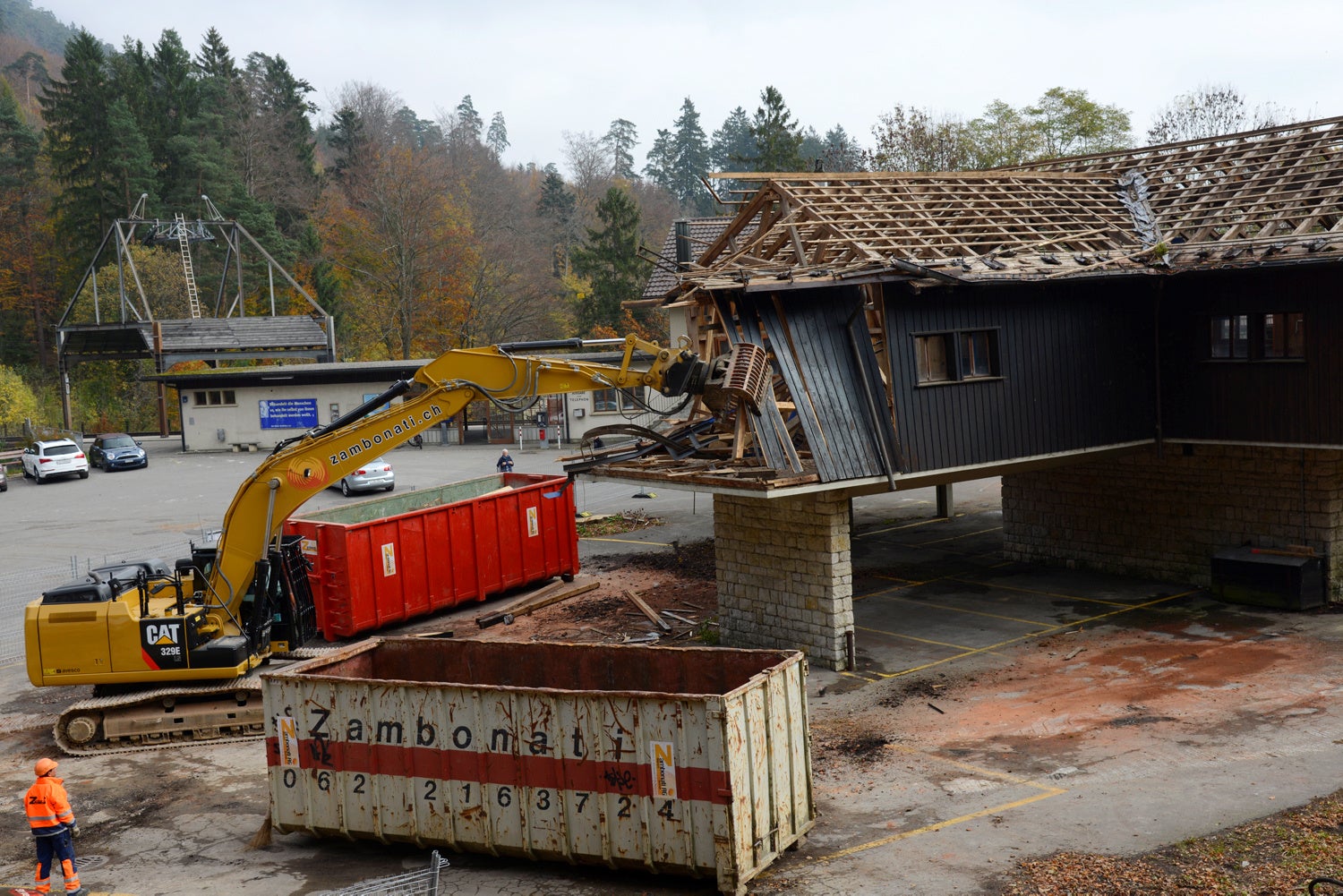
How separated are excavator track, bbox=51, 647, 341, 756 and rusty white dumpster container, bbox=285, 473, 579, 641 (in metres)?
4.64

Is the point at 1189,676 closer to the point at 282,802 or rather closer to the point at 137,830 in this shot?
the point at 282,802

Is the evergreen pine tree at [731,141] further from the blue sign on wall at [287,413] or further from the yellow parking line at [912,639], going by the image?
the yellow parking line at [912,639]

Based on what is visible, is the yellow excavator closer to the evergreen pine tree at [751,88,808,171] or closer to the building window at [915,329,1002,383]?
the building window at [915,329,1002,383]

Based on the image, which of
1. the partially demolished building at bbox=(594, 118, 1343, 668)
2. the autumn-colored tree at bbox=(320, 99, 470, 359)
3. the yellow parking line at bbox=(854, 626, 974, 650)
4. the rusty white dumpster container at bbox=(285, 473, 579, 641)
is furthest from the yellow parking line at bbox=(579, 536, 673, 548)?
the autumn-colored tree at bbox=(320, 99, 470, 359)

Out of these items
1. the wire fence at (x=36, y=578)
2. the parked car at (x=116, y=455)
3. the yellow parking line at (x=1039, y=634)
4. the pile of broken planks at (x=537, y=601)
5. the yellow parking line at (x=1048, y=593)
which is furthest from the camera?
the parked car at (x=116, y=455)

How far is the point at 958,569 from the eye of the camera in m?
26.4

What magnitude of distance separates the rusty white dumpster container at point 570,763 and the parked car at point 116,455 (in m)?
40.0

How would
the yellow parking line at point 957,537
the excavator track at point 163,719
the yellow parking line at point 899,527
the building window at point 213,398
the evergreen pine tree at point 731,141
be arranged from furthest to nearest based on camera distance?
1. the evergreen pine tree at point 731,141
2. the building window at point 213,398
3. the yellow parking line at point 899,527
4. the yellow parking line at point 957,537
5. the excavator track at point 163,719

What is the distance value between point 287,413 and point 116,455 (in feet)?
25.5

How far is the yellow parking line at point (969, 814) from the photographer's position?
1211 cm

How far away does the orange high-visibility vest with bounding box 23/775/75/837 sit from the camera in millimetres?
11656

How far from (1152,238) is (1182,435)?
4092 mm

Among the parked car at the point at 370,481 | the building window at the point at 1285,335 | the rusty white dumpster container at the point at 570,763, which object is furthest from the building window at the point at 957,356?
the parked car at the point at 370,481

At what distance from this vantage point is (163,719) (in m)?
17.2
